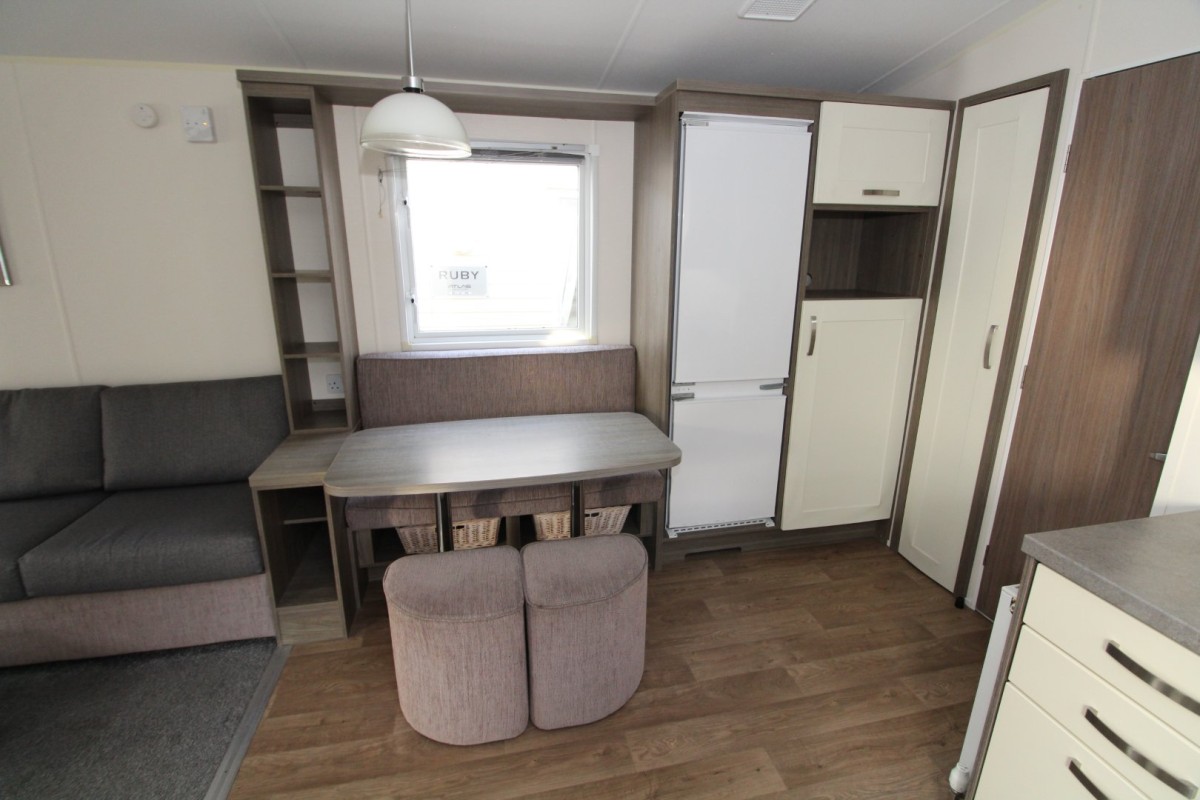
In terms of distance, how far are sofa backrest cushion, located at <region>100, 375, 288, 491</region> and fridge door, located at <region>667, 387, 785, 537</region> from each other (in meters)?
1.87

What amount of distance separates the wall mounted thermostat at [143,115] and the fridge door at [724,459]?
2580mm

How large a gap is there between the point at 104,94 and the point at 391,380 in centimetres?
166

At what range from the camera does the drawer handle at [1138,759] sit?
99 cm

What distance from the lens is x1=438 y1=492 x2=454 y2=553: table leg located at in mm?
2160

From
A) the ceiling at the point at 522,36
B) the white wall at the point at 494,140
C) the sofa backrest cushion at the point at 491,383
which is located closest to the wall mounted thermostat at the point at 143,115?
the ceiling at the point at 522,36

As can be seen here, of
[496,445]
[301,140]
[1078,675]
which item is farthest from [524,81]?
[1078,675]

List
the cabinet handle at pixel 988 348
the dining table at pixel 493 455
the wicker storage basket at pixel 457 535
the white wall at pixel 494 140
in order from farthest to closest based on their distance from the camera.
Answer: the white wall at pixel 494 140 → the wicker storage basket at pixel 457 535 → the cabinet handle at pixel 988 348 → the dining table at pixel 493 455

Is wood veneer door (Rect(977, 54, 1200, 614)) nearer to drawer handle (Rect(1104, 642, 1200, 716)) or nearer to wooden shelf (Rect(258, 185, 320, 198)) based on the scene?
drawer handle (Rect(1104, 642, 1200, 716))

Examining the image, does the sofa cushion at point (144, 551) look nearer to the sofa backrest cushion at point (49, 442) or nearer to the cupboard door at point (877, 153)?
the sofa backrest cushion at point (49, 442)

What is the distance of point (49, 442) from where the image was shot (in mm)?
2328

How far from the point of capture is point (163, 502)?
2258 mm

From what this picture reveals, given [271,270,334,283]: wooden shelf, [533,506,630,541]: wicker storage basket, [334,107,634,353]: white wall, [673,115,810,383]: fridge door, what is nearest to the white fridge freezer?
[673,115,810,383]: fridge door

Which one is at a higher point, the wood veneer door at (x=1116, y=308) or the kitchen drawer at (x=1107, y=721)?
the wood veneer door at (x=1116, y=308)

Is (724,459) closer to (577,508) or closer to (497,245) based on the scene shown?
(577,508)
